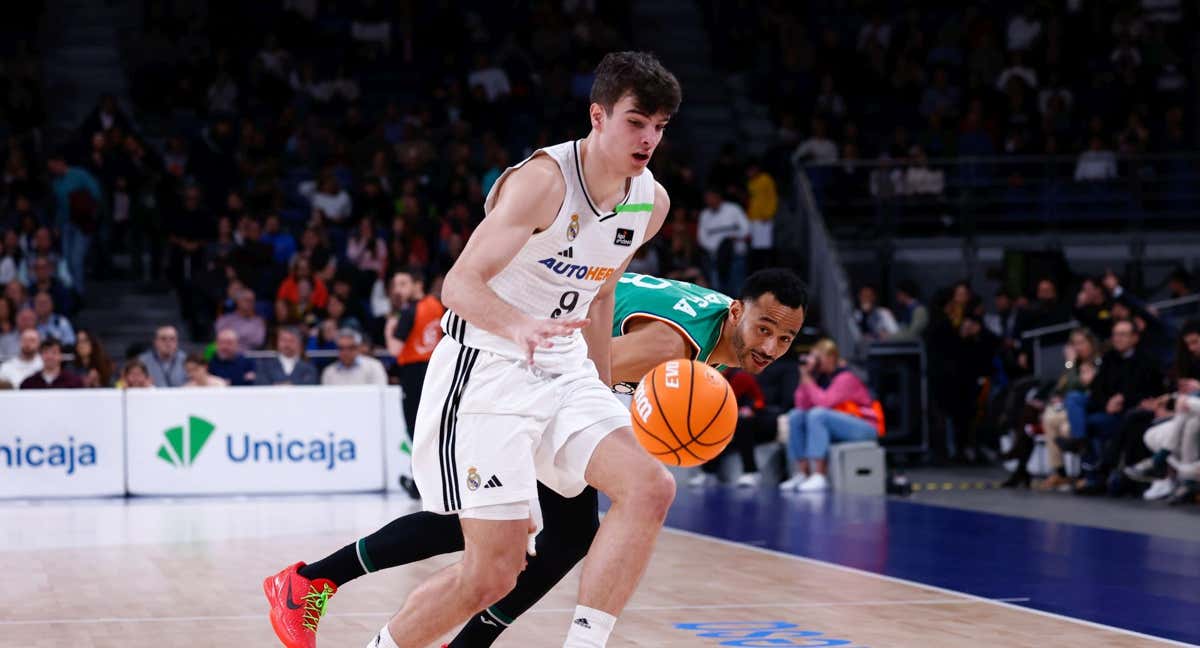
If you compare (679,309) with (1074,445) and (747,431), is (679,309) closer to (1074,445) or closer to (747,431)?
(1074,445)

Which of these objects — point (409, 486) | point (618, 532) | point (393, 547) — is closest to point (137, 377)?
point (409, 486)

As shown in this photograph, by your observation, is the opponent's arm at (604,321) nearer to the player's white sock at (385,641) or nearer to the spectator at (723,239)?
the player's white sock at (385,641)

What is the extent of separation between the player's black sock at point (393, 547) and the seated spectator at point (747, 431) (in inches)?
360

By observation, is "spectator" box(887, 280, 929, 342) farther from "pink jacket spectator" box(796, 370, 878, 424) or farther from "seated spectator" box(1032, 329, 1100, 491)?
"seated spectator" box(1032, 329, 1100, 491)

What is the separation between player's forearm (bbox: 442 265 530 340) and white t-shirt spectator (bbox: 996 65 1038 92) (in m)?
17.9

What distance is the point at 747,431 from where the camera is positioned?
605 inches

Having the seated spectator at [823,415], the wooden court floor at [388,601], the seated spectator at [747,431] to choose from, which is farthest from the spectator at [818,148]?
the wooden court floor at [388,601]

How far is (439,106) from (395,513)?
9.34 metres

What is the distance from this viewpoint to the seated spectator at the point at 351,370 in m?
15.6

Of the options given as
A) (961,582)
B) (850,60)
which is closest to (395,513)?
(961,582)

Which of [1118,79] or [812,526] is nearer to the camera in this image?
[812,526]

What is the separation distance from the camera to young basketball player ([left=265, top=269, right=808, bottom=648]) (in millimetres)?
5641

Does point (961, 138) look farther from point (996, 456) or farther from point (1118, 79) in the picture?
point (996, 456)

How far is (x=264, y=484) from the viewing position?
15.0m
